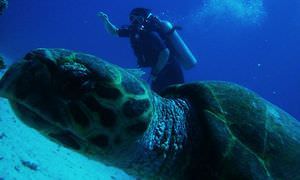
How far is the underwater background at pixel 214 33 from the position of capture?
231ft

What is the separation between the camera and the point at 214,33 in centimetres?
9175

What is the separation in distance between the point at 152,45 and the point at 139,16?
96 cm

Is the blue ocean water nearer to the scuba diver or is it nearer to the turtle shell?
the scuba diver

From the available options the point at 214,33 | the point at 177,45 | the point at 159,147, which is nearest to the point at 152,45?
the point at 177,45

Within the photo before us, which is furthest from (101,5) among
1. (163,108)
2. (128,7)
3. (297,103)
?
(163,108)

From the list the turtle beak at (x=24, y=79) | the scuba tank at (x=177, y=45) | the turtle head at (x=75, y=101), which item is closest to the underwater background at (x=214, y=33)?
the scuba tank at (x=177, y=45)

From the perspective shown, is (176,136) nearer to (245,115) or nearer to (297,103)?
(245,115)

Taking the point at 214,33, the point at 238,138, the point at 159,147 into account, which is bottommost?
the point at 159,147

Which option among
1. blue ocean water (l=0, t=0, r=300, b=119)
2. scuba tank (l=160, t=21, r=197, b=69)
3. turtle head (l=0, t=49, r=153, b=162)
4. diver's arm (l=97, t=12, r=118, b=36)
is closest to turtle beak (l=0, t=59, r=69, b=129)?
turtle head (l=0, t=49, r=153, b=162)

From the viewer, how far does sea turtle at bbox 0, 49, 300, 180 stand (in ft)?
5.80

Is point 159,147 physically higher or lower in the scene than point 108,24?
lower

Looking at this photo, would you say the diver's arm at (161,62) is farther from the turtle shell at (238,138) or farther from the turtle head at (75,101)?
the turtle head at (75,101)

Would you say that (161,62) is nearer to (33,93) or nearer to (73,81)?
(73,81)

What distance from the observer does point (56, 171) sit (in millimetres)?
4211
